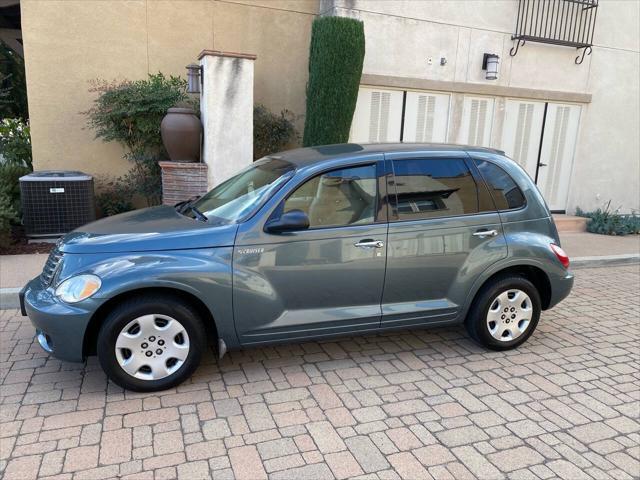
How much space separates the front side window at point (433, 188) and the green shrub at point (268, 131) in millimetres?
4911

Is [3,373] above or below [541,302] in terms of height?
below

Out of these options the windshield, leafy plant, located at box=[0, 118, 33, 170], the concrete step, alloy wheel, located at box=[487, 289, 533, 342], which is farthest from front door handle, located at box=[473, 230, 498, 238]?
leafy plant, located at box=[0, 118, 33, 170]

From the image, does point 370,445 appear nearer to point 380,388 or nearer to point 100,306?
point 380,388

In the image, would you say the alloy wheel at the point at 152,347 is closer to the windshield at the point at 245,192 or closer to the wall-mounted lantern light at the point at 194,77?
the windshield at the point at 245,192

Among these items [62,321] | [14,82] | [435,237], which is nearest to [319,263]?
[435,237]

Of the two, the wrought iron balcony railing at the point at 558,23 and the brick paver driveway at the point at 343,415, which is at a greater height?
the wrought iron balcony railing at the point at 558,23

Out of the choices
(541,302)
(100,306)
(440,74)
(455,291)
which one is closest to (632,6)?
(440,74)

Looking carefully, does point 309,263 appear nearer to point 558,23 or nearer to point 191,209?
point 191,209

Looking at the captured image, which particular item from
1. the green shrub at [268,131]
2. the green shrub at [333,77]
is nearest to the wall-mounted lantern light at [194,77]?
the green shrub at [268,131]

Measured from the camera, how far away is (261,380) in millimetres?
3775

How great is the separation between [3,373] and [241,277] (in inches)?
79.0

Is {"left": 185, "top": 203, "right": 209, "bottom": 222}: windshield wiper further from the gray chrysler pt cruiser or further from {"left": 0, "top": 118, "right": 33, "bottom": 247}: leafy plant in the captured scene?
{"left": 0, "top": 118, "right": 33, "bottom": 247}: leafy plant

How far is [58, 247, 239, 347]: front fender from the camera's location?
10.9 ft

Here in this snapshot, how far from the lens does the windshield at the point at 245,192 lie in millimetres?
3746
